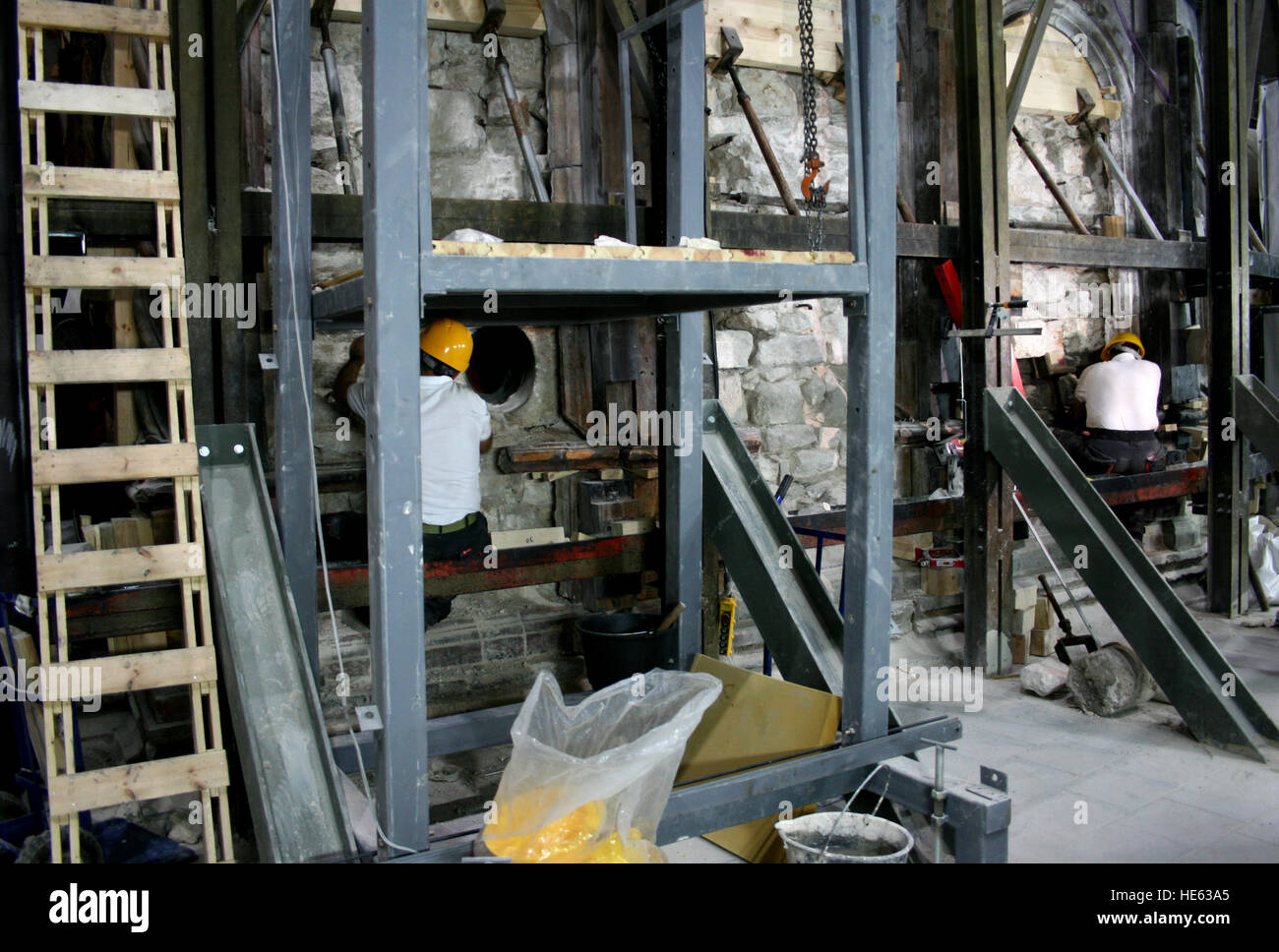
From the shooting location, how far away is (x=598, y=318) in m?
4.29

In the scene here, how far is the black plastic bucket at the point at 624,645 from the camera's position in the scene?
4.43 meters

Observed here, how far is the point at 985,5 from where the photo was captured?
5426mm

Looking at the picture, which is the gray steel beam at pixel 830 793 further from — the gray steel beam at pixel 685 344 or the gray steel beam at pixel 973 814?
the gray steel beam at pixel 685 344

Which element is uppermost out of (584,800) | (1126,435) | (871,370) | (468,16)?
(468,16)

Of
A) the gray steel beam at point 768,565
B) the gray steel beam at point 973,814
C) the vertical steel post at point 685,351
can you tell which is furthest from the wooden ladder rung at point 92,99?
the gray steel beam at point 973,814

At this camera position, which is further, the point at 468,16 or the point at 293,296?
the point at 468,16

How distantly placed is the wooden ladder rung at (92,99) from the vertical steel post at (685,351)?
5.85 feet

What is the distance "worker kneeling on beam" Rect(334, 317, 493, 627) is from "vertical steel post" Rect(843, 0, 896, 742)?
1788 mm

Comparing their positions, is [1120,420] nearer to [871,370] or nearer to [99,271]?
[871,370]

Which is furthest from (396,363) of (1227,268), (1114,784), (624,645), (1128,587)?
(1227,268)

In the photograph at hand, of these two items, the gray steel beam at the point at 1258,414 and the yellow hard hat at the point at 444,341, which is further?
the gray steel beam at the point at 1258,414

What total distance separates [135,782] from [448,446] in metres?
1.98

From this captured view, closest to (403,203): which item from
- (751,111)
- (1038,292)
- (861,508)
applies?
Result: (861,508)

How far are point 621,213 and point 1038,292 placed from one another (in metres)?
4.50
